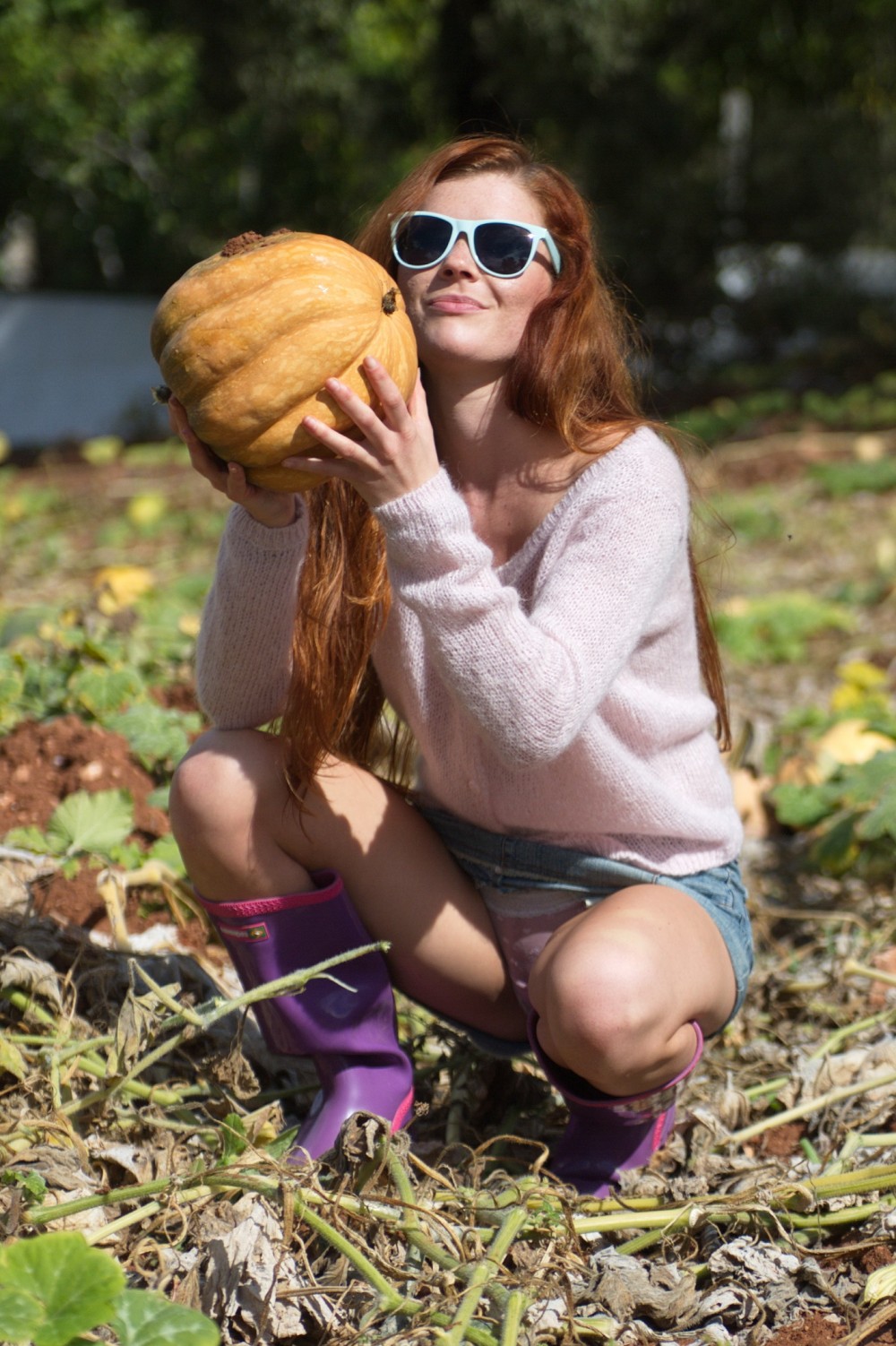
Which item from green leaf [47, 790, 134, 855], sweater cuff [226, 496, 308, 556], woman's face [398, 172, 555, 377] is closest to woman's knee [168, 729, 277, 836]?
sweater cuff [226, 496, 308, 556]

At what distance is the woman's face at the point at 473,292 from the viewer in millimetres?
1939

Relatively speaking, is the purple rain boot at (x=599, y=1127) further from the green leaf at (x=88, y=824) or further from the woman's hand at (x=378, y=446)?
the green leaf at (x=88, y=824)

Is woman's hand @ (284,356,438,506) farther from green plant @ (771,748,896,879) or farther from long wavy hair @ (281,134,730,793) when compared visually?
green plant @ (771,748,896,879)

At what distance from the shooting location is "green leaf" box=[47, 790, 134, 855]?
2.47 metres

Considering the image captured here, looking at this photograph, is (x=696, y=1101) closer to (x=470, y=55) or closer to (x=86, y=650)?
(x=86, y=650)

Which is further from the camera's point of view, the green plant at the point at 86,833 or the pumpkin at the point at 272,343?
the green plant at the point at 86,833

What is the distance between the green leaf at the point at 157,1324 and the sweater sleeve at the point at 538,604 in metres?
0.77

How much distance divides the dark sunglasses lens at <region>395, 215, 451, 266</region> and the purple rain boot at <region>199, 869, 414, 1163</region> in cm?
91

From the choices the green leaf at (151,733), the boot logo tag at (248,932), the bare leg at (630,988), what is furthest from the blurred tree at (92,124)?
the bare leg at (630,988)

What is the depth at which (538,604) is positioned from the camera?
6.07 feet

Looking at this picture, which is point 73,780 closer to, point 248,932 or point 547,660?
point 248,932

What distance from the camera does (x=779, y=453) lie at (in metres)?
8.85

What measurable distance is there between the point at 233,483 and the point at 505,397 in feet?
1.44

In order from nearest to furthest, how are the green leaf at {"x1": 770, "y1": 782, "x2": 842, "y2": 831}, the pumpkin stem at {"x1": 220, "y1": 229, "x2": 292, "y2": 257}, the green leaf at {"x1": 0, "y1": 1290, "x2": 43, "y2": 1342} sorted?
the green leaf at {"x1": 0, "y1": 1290, "x2": 43, "y2": 1342}
the pumpkin stem at {"x1": 220, "y1": 229, "x2": 292, "y2": 257}
the green leaf at {"x1": 770, "y1": 782, "x2": 842, "y2": 831}
